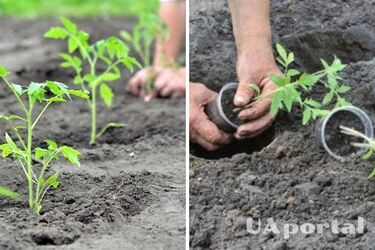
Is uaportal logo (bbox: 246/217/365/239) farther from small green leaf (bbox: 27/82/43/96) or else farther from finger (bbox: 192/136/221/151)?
small green leaf (bbox: 27/82/43/96)

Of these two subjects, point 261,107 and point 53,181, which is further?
point 261,107

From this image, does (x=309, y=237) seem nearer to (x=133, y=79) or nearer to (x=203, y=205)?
(x=203, y=205)

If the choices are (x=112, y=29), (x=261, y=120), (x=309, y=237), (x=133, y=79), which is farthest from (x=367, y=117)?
(x=112, y=29)

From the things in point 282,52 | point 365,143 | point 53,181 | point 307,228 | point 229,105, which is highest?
point 282,52

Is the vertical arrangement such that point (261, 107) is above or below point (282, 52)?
below

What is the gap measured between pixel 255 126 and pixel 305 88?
19cm

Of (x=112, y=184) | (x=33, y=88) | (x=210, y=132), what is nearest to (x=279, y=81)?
(x=210, y=132)

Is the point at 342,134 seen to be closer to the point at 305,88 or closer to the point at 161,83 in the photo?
the point at 305,88

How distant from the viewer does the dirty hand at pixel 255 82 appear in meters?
2.57

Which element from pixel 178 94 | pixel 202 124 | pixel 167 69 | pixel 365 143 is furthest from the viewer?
pixel 167 69

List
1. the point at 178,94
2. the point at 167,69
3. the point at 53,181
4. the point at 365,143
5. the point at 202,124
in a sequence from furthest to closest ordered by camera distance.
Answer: the point at 167,69 < the point at 178,94 < the point at 202,124 < the point at 365,143 < the point at 53,181

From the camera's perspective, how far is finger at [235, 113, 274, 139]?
101 inches

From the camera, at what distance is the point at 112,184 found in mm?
2592

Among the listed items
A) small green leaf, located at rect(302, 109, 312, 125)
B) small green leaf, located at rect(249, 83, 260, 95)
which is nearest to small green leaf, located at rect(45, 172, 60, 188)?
small green leaf, located at rect(249, 83, 260, 95)
